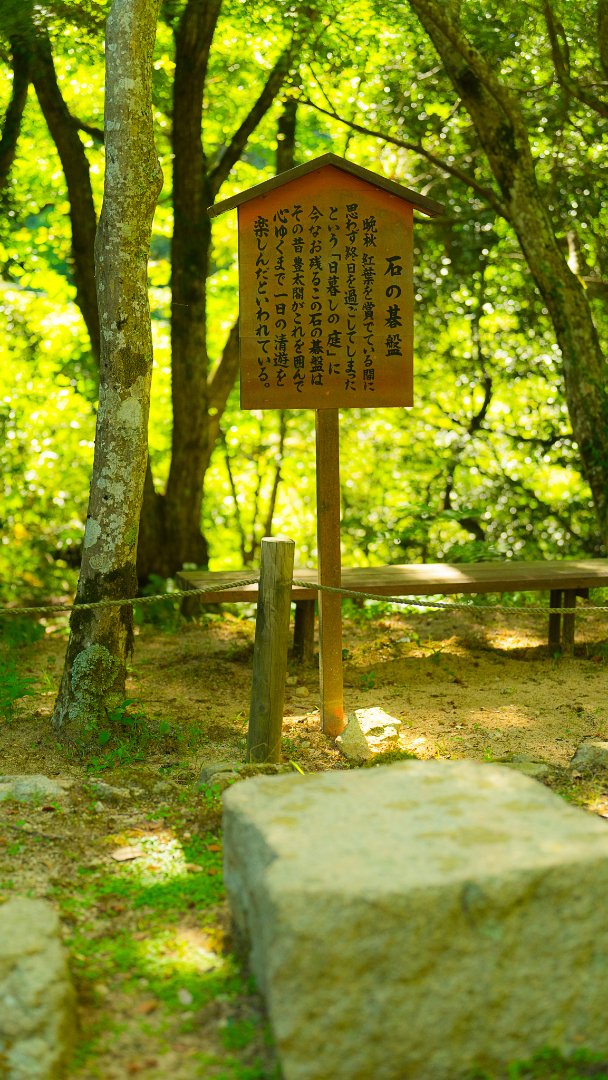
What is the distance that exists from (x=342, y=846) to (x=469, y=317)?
27.2 ft

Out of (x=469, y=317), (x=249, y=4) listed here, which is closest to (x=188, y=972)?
(x=249, y=4)

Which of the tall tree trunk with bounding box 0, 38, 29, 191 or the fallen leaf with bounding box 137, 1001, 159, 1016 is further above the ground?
the tall tree trunk with bounding box 0, 38, 29, 191

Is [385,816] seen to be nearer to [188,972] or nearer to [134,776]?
[188,972]

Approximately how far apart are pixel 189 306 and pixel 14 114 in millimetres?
2296

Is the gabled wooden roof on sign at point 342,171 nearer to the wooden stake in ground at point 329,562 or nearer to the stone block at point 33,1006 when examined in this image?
the wooden stake in ground at point 329,562

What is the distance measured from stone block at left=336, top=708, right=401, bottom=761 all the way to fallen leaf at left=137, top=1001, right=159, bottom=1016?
1937mm

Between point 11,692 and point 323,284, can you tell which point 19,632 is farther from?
point 323,284

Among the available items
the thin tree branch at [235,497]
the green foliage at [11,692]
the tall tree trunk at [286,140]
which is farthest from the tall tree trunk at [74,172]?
the green foliage at [11,692]

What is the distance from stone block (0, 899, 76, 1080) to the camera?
2029 mm

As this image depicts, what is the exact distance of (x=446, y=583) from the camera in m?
5.53

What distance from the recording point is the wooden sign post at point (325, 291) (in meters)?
4.31

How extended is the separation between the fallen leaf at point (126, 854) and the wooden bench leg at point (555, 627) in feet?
12.1

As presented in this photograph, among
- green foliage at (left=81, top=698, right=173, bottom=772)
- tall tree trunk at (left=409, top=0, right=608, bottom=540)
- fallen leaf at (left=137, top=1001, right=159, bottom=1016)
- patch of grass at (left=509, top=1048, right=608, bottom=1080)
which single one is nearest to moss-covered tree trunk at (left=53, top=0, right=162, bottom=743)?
green foliage at (left=81, top=698, right=173, bottom=772)

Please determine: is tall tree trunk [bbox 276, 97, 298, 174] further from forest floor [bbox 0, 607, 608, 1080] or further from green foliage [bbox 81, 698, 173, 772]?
green foliage [bbox 81, 698, 173, 772]
